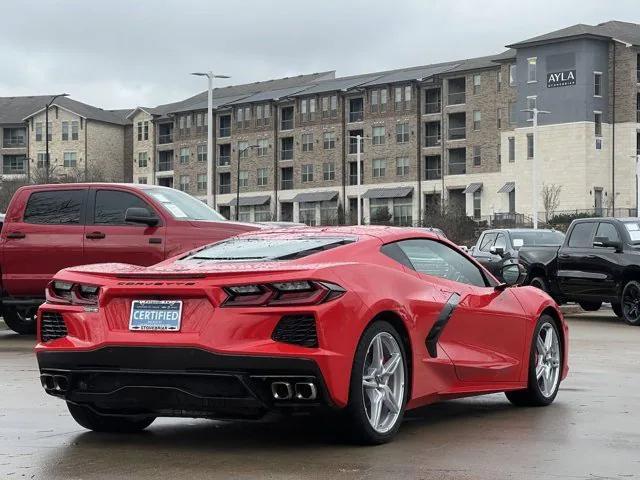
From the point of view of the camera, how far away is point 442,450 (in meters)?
7.38

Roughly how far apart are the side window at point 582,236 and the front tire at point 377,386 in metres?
15.2

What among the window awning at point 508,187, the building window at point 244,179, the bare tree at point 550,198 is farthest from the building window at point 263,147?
the bare tree at point 550,198

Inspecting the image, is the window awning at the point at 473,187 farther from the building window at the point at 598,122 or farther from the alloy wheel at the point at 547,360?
the alloy wheel at the point at 547,360

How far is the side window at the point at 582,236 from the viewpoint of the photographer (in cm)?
2231

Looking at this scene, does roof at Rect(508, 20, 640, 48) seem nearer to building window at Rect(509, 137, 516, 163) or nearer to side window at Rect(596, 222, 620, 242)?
building window at Rect(509, 137, 516, 163)

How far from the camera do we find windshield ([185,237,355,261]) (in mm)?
7754

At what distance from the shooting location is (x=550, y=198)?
86.1 meters

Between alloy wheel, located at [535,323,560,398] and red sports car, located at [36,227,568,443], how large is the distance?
47.9 inches

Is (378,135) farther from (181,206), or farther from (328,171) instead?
(181,206)

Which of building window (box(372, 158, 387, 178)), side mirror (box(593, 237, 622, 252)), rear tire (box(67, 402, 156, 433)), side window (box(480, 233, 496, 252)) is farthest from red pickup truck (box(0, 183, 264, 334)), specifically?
building window (box(372, 158, 387, 178))

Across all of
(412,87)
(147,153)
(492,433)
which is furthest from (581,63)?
(492,433)

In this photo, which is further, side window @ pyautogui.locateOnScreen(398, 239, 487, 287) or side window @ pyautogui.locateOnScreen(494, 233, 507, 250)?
side window @ pyautogui.locateOnScreen(494, 233, 507, 250)

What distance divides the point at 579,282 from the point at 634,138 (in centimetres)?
6751

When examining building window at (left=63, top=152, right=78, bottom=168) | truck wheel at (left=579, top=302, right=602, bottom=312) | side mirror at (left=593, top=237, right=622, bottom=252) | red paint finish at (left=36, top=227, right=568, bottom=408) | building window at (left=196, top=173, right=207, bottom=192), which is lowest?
truck wheel at (left=579, top=302, right=602, bottom=312)
